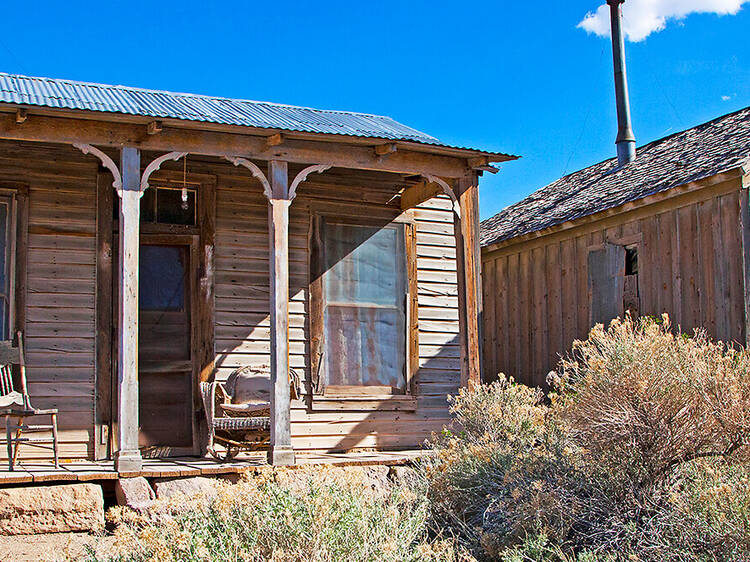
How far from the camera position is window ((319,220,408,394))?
9727 millimetres

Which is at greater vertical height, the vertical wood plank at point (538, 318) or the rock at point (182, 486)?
the vertical wood plank at point (538, 318)

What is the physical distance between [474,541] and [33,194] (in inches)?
219

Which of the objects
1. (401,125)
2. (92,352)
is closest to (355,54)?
(401,125)

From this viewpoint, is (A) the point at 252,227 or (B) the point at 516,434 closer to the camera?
(B) the point at 516,434

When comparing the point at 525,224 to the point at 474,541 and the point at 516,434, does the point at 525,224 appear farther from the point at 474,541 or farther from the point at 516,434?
the point at 474,541

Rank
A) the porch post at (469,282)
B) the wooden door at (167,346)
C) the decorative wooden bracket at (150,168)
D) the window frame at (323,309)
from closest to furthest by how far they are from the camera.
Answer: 1. the decorative wooden bracket at (150,168)
2. the porch post at (469,282)
3. the wooden door at (167,346)
4. the window frame at (323,309)

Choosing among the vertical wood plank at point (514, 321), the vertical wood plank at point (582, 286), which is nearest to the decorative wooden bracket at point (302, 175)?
the vertical wood plank at point (582, 286)

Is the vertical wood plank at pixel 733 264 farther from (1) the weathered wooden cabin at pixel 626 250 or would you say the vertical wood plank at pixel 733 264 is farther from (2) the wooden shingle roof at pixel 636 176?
(2) the wooden shingle roof at pixel 636 176

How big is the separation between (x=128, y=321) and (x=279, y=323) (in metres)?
1.31

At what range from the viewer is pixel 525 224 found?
14.7 m

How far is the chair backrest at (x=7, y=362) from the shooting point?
7.93 m

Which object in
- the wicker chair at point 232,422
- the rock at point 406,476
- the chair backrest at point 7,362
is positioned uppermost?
the chair backrest at point 7,362

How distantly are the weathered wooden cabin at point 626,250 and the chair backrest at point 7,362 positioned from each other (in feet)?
25.1

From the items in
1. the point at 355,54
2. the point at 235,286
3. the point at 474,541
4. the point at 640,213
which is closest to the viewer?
the point at 474,541
